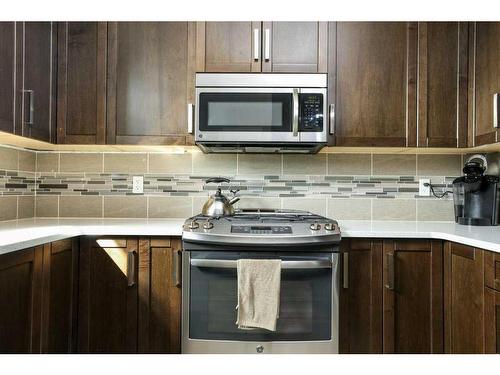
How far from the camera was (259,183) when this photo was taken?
2.39m

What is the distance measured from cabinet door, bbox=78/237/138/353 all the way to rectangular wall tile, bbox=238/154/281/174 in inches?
32.9

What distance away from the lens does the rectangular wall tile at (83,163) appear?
7.88ft

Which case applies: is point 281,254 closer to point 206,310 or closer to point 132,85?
point 206,310

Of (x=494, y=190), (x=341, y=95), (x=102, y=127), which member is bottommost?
(x=494, y=190)

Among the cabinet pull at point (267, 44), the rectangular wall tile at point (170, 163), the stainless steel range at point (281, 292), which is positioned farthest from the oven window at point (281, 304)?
the cabinet pull at point (267, 44)

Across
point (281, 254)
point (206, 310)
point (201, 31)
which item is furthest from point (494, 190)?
point (201, 31)

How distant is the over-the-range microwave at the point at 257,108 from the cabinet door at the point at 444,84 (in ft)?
Result: 1.86

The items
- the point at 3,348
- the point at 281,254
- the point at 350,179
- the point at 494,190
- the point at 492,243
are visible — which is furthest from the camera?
the point at 350,179

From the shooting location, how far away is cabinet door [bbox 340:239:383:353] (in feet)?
6.02

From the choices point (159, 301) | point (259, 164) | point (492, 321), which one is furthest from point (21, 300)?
point (492, 321)

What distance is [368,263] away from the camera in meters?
1.85

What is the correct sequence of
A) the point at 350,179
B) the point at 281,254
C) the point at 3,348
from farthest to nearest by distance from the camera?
1. the point at 350,179
2. the point at 281,254
3. the point at 3,348

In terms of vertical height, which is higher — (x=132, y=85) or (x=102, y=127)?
(x=132, y=85)
